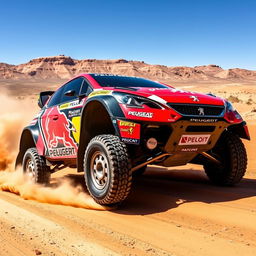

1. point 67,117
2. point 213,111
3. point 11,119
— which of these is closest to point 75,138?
point 67,117

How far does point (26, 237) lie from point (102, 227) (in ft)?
2.42

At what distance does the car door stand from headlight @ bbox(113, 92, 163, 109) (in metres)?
0.92

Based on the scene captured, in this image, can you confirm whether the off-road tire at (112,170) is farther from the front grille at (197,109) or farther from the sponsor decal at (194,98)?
the sponsor decal at (194,98)

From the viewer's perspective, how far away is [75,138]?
5.16 meters

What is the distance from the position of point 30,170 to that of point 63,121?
4.81ft

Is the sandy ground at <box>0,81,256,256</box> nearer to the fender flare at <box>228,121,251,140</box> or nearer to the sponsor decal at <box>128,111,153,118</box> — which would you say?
the fender flare at <box>228,121,251,140</box>

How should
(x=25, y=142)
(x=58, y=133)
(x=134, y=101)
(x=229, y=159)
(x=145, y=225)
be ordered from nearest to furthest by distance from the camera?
(x=145, y=225), (x=134, y=101), (x=229, y=159), (x=58, y=133), (x=25, y=142)

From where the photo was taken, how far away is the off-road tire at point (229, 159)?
531cm

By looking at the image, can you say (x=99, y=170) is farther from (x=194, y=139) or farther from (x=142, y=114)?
(x=194, y=139)

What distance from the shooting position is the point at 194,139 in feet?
14.5

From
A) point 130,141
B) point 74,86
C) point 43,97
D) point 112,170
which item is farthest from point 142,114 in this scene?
point 43,97

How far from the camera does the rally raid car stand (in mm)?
4133

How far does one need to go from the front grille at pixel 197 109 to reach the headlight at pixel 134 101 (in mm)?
194

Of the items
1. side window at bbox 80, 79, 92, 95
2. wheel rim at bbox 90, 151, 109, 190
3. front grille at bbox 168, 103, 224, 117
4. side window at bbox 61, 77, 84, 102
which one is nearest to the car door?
side window at bbox 61, 77, 84, 102
